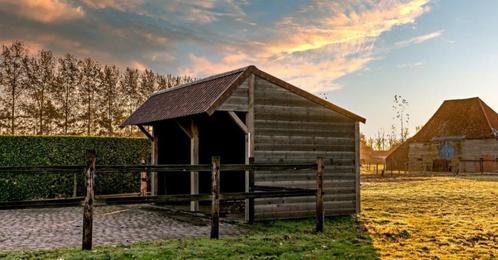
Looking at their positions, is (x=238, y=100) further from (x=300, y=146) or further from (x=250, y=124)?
(x=300, y=146)

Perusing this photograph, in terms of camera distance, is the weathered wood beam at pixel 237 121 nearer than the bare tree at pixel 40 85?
Yes

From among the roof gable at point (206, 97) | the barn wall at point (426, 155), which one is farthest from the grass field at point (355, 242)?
the barn wall at point (426, 155)

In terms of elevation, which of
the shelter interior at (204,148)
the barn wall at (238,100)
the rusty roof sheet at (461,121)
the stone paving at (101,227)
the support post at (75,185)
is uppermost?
the rusty roof sheet at (461,121)

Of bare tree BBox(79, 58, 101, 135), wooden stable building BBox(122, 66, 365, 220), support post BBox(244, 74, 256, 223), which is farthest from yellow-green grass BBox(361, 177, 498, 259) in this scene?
bare tree BBox(79, 58, 101, 135)

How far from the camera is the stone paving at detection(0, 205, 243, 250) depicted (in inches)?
376

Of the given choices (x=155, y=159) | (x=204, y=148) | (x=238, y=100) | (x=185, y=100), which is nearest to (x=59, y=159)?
(x=155, y=159)

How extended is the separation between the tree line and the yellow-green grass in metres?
19.6

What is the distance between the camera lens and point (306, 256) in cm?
770

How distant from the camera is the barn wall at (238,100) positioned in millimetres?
12430

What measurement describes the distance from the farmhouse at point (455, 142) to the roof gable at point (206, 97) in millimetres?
32929

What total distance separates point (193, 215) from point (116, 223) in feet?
7.70

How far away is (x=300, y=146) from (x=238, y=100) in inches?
88.5

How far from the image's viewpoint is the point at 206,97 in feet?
44.0

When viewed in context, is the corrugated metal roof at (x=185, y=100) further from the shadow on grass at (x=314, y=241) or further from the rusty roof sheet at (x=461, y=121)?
the rusty roof sheet at (x=461, y=121)
